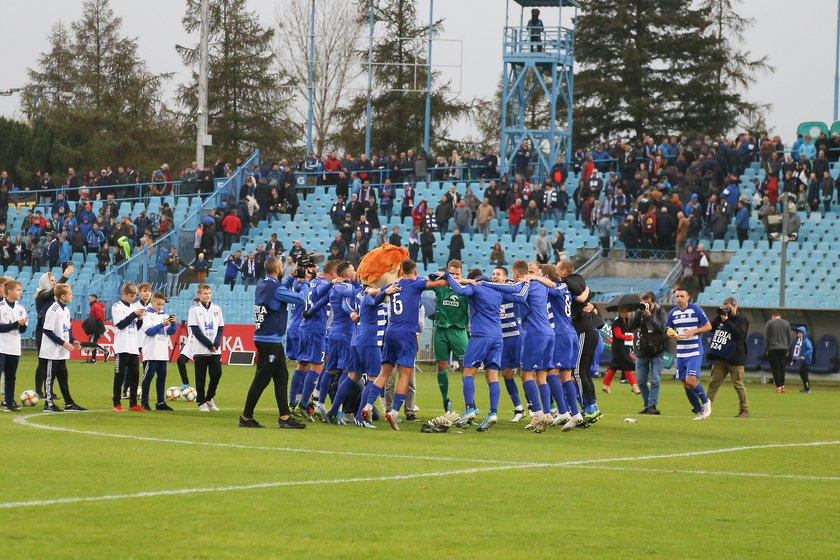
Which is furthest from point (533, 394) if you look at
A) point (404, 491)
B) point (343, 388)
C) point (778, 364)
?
point (778, 364)

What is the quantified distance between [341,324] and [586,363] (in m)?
3.74

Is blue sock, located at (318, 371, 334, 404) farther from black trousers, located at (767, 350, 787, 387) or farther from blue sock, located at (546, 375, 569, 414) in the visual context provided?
black trousers, located at (767, 350, 787, 387)

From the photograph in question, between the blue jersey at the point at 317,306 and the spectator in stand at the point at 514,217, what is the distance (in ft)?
74.0

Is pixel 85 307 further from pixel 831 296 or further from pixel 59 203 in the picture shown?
pixel 831 296

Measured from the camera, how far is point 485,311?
645 inches

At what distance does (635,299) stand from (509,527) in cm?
2218

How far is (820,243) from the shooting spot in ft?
120

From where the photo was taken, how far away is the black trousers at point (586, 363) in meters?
18.0

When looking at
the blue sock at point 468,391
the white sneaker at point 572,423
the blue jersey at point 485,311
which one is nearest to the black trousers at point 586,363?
the white sneaker at point 572,423

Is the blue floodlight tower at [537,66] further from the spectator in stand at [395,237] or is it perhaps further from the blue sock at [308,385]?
the blue sock at [308,385]

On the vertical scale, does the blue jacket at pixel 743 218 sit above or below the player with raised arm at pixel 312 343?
above

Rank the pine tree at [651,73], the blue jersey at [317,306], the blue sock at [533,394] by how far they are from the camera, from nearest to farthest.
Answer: the blue sock at [533,394] < the blue jersey at [317,306] < the pine tree at [651,73]

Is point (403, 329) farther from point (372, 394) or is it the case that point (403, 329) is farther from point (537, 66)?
point (537, 66)

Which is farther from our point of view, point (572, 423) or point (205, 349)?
point (205, 349)
